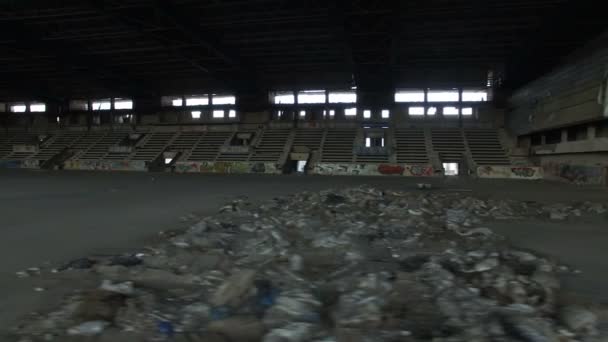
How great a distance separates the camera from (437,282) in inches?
129

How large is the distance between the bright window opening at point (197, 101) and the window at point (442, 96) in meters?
24.6

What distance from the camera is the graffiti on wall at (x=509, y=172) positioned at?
2484 centimetres

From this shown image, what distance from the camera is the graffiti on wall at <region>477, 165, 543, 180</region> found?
2484cm

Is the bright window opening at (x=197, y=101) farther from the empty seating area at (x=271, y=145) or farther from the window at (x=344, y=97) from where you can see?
the window at (x=344, y=97)

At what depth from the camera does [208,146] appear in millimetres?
35125

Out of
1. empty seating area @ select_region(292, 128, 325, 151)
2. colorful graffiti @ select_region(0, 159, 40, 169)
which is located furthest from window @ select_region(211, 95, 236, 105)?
colorful graffiti @ select_region(0, 159, 40, 169)

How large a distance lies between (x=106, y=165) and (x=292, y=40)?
875 inches

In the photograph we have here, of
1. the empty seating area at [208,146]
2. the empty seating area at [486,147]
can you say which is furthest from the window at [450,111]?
the empty seating area at [208,146]

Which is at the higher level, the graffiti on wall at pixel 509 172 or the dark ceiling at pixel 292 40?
the dark ceiling at pixel 292 40

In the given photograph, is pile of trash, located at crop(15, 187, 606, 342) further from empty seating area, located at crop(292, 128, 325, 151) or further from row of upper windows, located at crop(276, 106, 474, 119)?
row of upper windows, located at crop(276, 106, 474, 119)

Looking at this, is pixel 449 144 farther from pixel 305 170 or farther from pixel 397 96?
pixel 305 170

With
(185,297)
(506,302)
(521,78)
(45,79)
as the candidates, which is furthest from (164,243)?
(45,79)

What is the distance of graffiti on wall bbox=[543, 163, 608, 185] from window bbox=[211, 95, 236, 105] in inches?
1199

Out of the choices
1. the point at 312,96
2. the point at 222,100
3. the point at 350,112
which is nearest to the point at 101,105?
the point at 222,100
